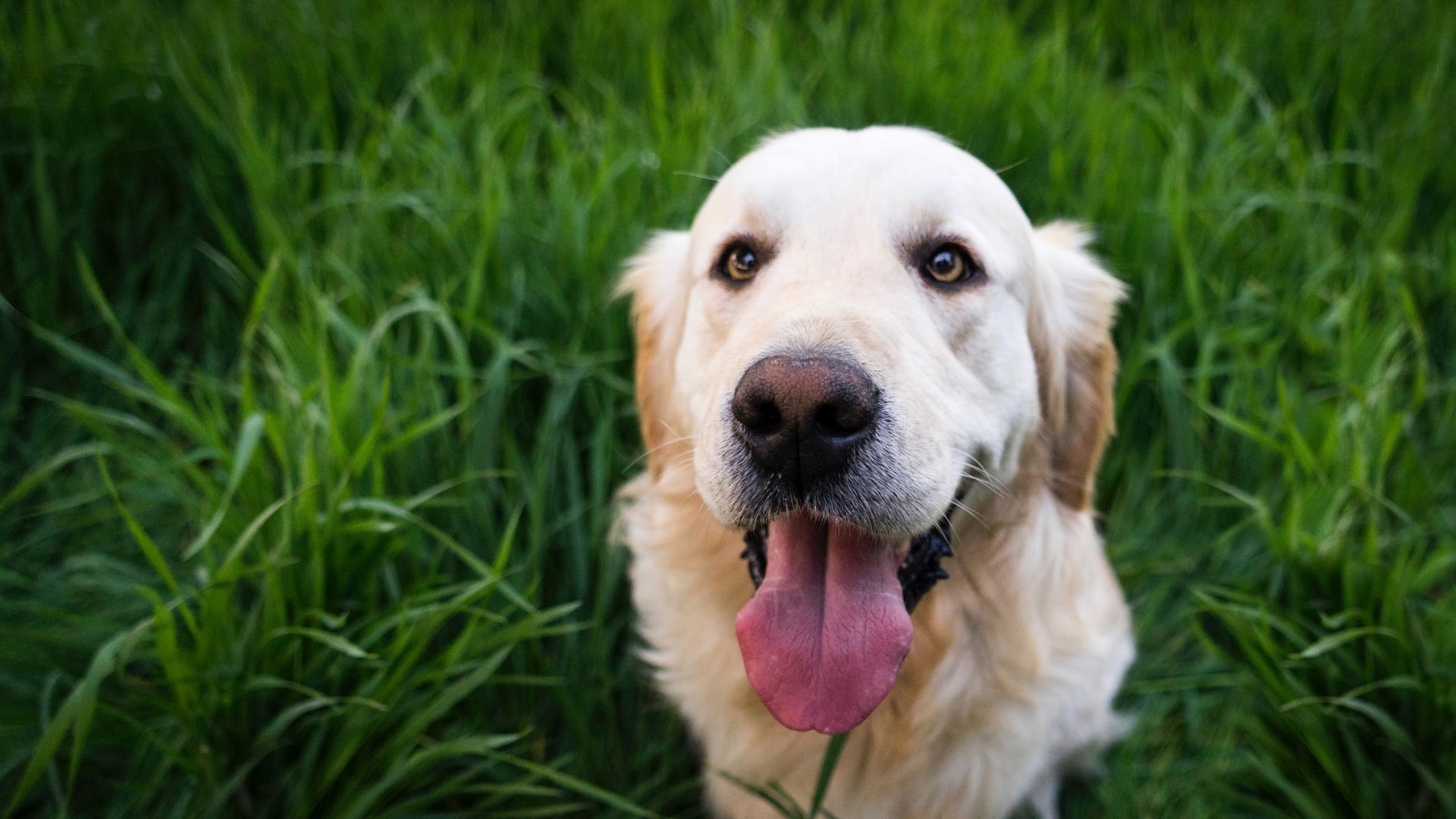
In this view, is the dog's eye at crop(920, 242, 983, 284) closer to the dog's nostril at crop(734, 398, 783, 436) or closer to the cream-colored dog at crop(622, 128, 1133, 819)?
the cream-colored dog at crop(622, 128, 1133, 819)

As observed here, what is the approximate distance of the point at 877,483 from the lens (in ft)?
5.11

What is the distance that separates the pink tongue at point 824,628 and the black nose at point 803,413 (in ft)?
0.54

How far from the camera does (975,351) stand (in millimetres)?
1871

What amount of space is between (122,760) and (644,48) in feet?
10.0

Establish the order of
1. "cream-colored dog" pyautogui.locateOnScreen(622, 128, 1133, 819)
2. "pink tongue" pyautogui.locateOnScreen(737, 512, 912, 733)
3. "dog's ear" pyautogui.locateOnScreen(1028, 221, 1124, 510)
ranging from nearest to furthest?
"cream-colored dog" pyautogui.locateOnScreen(622, 128, 1133, 819)
"pink tongue" pyautogui.locateOnScreen(737, 512, 912, 733)
"dog's ear" pyautogui.locateOnScreen(1028, 221, 1124, 510)

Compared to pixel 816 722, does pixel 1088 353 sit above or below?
above

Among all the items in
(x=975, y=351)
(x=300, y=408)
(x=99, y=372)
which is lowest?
(x=99, y=372)

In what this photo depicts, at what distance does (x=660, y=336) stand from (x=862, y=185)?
689 millimetres

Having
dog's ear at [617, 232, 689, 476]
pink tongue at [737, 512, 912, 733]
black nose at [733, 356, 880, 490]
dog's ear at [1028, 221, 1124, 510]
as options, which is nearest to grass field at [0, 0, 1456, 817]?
dog's ear at [617, 232, 689, 476]

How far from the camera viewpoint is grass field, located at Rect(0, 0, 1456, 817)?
81.3 inches

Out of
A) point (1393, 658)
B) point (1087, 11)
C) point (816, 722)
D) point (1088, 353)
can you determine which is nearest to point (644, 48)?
point (1087, 11)

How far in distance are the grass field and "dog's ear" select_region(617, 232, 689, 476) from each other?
308 mm

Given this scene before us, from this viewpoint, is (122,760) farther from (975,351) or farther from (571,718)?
(975,351)

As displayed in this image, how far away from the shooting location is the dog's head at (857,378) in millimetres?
1555
